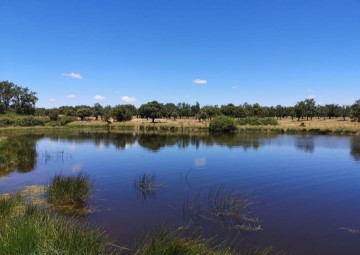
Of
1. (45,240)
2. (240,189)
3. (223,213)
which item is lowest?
(240,189)

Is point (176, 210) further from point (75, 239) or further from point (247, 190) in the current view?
point (75, 239)

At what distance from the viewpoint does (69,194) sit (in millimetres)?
16219

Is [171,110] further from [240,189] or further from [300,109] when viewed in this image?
[240,189]

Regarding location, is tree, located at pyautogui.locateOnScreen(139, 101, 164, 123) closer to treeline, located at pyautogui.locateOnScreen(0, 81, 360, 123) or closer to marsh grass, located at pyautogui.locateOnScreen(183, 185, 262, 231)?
treeline, located at pyautogui.locateOnScreen(0, 81, 360, 123)

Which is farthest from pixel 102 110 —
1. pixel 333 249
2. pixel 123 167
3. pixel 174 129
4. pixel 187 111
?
pixel 333 249

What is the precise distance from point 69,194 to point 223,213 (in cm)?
739

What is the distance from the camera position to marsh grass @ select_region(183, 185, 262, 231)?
13602 millimetres

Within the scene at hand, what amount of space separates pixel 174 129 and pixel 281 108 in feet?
258

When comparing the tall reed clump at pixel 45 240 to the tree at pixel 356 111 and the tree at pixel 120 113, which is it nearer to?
the tree at pixel 356 111

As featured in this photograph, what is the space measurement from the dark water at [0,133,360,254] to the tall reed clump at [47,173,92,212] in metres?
0.78

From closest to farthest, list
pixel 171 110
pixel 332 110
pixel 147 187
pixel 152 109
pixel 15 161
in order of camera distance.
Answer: pixel 147 187 < pixel 15 161 < pixel 152 109 < pixel 332 110 < pixel 171 110

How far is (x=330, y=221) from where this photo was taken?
1462 centimetres

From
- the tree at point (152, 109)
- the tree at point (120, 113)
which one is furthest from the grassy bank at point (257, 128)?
the tree at point (120, 113)

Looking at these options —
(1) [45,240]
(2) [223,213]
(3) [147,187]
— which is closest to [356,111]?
(3) [147,187]
